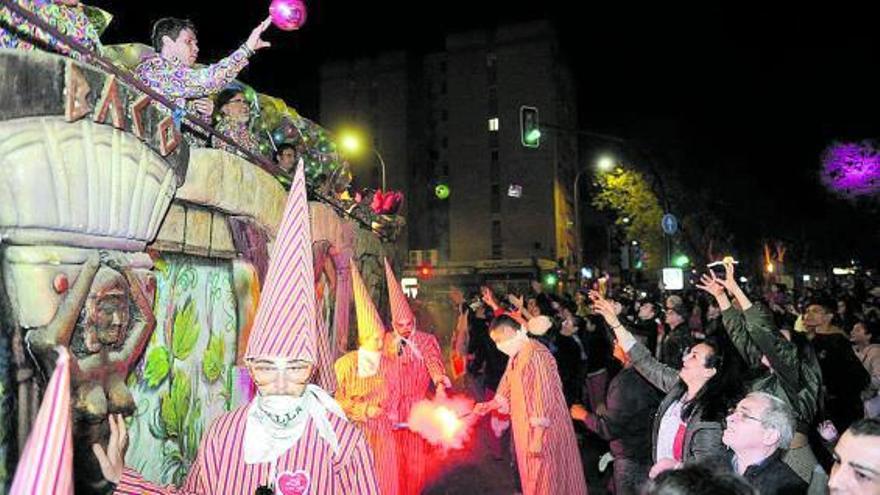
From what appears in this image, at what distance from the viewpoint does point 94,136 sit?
414 cm

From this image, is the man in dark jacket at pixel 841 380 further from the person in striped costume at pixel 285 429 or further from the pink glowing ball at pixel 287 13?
the pink glowing ball at pixel 287 13

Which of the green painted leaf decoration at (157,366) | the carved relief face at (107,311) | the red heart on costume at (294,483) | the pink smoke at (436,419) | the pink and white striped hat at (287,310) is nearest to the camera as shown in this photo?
the red heart on costume at (294,483)

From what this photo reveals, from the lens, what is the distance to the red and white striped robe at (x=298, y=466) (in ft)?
11.6

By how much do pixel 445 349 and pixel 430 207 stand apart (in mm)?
38129

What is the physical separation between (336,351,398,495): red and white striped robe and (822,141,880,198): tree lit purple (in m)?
18.8

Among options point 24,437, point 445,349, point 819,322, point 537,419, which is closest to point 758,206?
point 445,349

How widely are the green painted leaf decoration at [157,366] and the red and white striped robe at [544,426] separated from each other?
317 cm

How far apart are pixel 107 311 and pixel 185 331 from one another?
1359mm

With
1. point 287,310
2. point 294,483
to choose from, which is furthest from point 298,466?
point 287,310

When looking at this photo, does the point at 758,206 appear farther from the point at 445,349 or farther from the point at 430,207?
the point at 430,207

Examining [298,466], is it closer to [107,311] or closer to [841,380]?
[107,311]

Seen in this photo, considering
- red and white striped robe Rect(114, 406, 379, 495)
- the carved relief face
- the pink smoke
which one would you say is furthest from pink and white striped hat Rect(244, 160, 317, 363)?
the pink smoke

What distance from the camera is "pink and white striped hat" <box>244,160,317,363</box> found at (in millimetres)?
3682

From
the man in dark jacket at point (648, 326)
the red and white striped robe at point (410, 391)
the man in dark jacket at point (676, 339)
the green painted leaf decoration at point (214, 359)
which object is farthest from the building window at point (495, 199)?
the green painted leaf decoration at point (214, 359)
